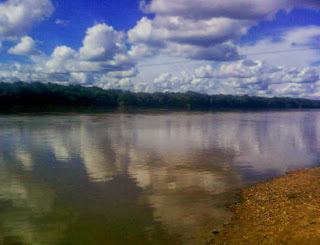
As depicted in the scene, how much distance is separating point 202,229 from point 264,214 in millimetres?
2262

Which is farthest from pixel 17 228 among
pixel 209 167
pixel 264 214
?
pixel 209 167

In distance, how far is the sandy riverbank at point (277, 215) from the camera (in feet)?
24.9

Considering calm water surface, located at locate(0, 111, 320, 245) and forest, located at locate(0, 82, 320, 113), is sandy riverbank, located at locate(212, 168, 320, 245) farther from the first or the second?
forest, located at locate(0, 82, 320, 113)

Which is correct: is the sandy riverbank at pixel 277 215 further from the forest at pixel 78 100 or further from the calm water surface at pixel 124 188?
the forest at pixel 78 100

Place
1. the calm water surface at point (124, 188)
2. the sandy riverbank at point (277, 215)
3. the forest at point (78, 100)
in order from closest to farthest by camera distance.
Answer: the sandy riverbank at point (277, 215) → the calm water surface at point (124, 188) → the forest at point (78, 100)

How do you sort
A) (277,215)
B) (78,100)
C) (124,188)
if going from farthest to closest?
(78,100)
(124,188)
(277,215)

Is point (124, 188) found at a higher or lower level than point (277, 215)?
lower

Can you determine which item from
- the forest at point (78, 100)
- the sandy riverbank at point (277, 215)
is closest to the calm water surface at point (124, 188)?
the sandy riverbank at point (277, 215)

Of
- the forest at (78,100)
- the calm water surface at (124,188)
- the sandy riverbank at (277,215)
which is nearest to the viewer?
the sandy riverbank at (277,215)

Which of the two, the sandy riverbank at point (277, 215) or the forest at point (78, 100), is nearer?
the sandy riverbank at point (277, 215)

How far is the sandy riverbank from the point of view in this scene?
7.60 m

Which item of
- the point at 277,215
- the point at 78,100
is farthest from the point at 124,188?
the point at 78,100

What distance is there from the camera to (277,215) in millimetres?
9133

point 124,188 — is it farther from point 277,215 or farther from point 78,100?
point 78,100
